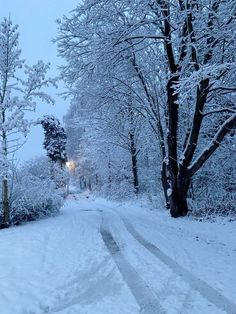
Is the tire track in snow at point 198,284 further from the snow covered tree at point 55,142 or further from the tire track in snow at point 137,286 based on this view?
the snow covered tree at point 55,142

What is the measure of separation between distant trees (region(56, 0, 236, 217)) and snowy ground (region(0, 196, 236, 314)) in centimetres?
394

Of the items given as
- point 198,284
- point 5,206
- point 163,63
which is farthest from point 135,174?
point 198,284

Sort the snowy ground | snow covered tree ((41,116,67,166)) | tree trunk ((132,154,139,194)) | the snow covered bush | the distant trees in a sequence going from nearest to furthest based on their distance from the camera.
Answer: the snowy ground
the distant trees
the snow covered bush
tree trunk ((132,154,139,194))
snow covered tree ((41,116,67,166))

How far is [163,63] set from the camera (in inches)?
776

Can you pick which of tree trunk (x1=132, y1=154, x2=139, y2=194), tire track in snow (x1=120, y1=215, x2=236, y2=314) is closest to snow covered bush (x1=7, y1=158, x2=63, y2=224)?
tire track in snow (x1=120, y1=215, x2=236, y2=314)

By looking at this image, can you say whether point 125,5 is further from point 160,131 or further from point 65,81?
point 160,131

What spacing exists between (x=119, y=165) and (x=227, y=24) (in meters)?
25.2

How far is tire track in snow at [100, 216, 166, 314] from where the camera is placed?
216 inches

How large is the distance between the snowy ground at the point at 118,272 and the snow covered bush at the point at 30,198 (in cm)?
483

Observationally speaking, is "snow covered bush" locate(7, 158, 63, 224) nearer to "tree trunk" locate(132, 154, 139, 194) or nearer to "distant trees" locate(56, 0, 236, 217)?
"distant trees" locate(56, 0, 236, 217)

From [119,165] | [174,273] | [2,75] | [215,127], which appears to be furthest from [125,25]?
[119,165]

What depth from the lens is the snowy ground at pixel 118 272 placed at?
5.69m

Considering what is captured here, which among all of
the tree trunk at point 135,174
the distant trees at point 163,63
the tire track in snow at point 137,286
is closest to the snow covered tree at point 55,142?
the tree trunk at point 135,174

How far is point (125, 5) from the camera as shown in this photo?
1412cm
